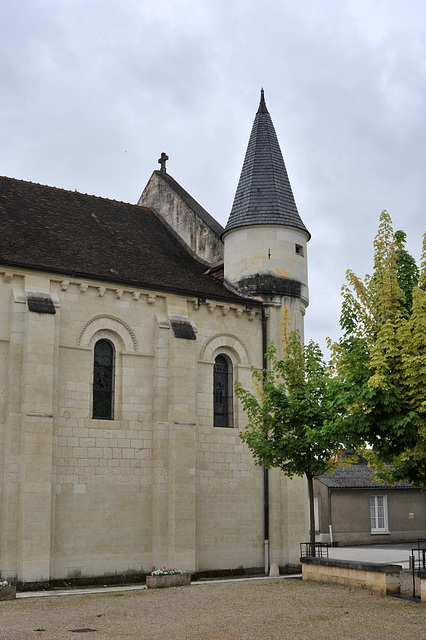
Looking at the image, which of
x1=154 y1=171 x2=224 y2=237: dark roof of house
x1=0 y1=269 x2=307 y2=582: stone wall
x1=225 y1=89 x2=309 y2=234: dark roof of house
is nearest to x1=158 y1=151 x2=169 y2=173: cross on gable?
x1=154 y1=171 x2=224 y2=237: dark roof of house

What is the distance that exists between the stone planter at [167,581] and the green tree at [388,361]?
6010mm

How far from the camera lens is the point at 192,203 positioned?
90.6ft

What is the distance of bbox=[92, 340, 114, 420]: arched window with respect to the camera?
20.8 metres

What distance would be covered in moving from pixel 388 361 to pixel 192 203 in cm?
1518

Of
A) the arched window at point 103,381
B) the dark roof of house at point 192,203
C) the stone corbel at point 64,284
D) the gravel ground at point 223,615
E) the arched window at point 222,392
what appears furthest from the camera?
the dark roof of house at point 192,203

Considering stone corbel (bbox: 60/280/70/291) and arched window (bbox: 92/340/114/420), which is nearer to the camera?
stone corbel (bbox: 60/280/70/291)

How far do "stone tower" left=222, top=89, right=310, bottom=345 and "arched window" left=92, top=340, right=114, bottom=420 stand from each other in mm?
5305

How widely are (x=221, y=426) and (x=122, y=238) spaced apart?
22.5ft

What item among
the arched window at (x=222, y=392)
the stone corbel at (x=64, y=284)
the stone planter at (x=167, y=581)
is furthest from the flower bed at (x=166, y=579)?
the stone corbel at (x=64, y=284)

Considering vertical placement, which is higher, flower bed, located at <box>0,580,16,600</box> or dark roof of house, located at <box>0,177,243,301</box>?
dark roof of house, located at <box>0,177,243,301</box>

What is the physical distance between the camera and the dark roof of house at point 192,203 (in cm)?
2653

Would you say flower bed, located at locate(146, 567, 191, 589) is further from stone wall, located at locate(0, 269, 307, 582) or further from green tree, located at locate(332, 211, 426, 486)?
green tree, located at locate(332, 211, 426, 486)

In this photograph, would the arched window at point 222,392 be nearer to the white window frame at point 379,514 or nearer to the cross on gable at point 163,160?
the cross on gable at point 163,160

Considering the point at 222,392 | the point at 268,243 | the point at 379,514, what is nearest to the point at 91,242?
the point at 268,243
